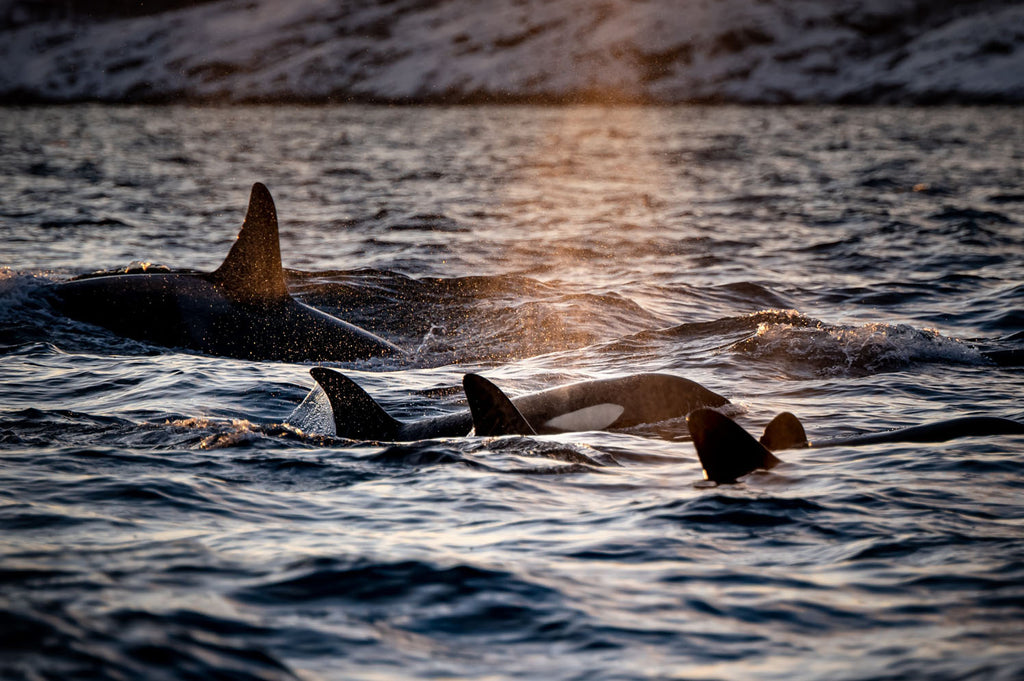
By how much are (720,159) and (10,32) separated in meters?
160

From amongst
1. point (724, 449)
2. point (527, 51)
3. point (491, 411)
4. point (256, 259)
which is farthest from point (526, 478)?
point (527, 51)

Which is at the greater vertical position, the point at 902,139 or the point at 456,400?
the point at 902,139

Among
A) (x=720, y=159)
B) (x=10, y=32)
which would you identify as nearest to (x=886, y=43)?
(x=720, y=159)

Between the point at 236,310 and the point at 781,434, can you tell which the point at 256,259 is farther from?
the point at 781,434

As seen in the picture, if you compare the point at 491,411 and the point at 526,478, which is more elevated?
the point at 491,411

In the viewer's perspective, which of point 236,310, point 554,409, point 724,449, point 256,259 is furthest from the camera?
point 236,310

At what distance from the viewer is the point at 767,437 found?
Result: 345 inches

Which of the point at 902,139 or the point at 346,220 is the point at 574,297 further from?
the point at 902,139

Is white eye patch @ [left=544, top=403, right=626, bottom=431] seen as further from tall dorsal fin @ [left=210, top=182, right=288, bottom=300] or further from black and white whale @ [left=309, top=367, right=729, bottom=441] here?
tall dorsal fin @ [left=210, top=182, right=288, bottom=300]

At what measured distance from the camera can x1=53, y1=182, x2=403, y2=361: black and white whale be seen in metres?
13.3

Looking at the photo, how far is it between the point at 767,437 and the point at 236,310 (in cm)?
722

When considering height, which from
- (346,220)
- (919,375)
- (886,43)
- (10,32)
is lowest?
(919,375)

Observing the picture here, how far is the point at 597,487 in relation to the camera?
25.8 feet

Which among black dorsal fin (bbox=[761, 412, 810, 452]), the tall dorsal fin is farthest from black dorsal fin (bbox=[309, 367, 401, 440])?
the tall dorsal fin
